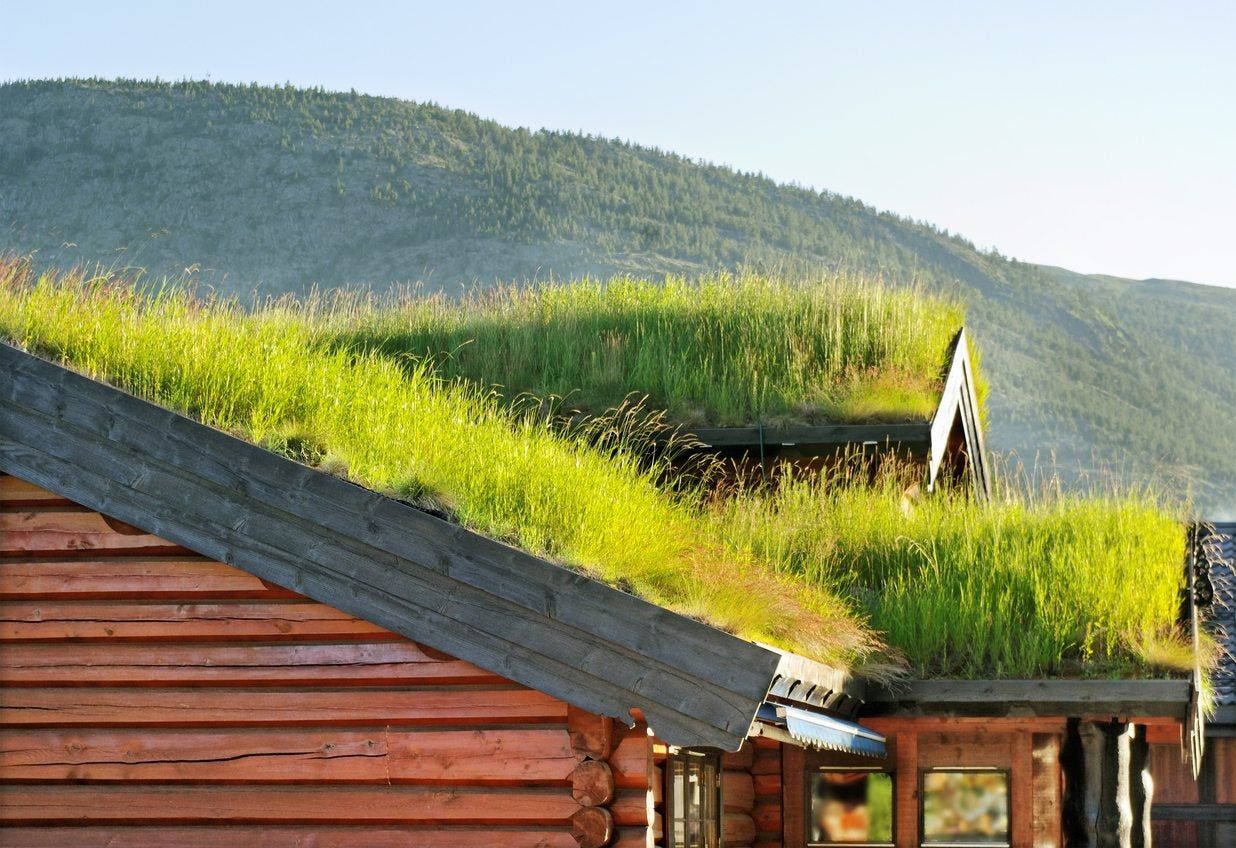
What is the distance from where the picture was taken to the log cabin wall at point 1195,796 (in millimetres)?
16234

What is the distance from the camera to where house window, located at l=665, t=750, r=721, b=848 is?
317 inches

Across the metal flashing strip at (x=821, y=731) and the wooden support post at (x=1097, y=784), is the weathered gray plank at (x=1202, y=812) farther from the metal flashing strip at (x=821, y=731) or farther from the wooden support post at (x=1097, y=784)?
the metal flashing strip at (x=821, y=731)

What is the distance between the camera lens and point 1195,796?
53.8 feet

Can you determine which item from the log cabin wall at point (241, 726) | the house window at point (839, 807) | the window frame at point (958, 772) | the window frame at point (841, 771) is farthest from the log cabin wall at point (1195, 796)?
the log cabin wall at point (241, 726)

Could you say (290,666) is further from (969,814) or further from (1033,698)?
(969,814)

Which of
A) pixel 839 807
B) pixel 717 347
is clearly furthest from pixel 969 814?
pixel 717 347

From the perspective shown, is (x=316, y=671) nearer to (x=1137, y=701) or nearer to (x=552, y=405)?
(x=1137, y=701)

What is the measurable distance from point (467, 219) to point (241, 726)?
8613 cm

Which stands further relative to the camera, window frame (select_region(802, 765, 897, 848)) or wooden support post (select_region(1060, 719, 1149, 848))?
window frame (select_region(802, 765, 897, 848))

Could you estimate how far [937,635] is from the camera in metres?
10.2

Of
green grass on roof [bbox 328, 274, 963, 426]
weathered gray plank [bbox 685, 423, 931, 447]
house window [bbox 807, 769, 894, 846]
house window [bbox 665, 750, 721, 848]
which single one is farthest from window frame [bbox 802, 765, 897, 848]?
green grass on roof [bbox 328, 274, 963, 426]

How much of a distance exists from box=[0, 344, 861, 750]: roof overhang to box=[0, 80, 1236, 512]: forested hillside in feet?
251

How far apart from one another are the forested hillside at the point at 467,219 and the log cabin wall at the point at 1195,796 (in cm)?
6836

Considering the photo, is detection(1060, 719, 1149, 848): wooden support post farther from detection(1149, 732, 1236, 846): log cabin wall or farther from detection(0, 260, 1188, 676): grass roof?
detection(1149, 732, 1236, 846): log cabin wall
